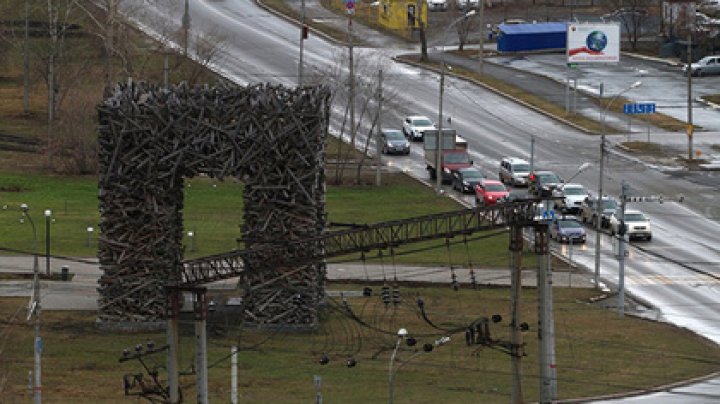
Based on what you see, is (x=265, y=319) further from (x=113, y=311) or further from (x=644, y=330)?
(x=644, y=330)

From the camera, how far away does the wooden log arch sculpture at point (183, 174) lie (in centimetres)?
6694

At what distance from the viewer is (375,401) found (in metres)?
57.5

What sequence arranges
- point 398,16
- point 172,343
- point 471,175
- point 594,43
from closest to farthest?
point 172,343 → point 471,175 → point 594,43 → point 398,16

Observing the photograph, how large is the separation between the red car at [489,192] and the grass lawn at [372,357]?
2196cm

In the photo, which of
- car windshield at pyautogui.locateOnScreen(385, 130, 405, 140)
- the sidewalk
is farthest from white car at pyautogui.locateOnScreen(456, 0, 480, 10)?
the sidewalk

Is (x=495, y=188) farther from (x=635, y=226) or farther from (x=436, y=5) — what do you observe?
(x=436, y=5)

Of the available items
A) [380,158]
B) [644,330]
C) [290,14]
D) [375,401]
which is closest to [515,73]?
[290,14]

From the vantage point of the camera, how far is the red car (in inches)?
3760

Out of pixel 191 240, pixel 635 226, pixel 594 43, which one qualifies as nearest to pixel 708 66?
pixel 594 43

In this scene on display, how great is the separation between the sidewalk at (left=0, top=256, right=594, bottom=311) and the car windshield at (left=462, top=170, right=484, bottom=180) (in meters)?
20.4

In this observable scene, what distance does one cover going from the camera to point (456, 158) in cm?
10450

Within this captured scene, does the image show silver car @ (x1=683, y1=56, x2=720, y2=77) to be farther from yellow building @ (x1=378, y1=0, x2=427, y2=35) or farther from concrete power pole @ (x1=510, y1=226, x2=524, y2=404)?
concrete power pole @ (x1=510, y1=226, x2=524, y2=404)

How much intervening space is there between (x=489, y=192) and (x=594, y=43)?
128ft

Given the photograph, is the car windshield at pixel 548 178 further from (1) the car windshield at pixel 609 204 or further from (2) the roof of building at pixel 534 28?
(2) the roof of building at pixel 534 28
